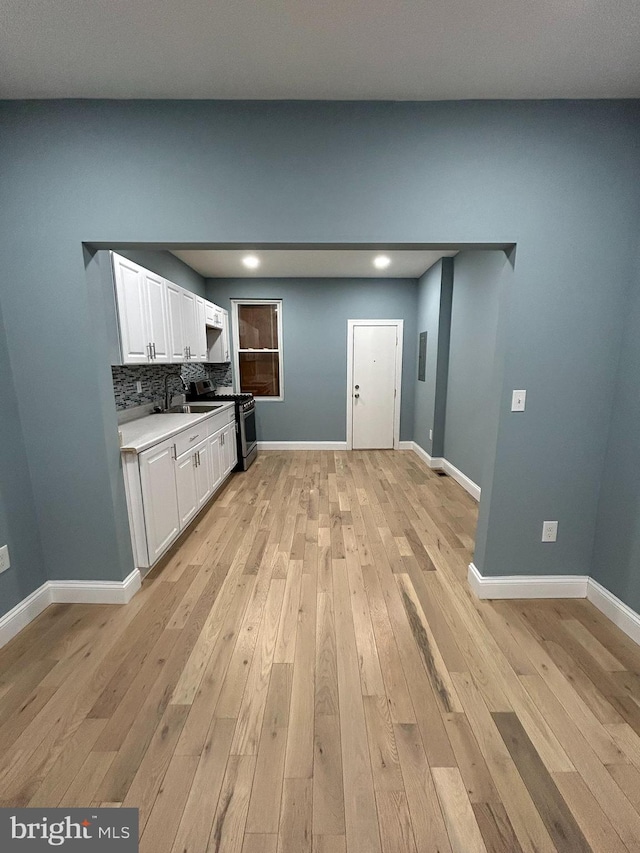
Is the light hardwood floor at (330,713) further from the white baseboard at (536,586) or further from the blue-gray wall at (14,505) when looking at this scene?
the blue-gray wall at (14,505)

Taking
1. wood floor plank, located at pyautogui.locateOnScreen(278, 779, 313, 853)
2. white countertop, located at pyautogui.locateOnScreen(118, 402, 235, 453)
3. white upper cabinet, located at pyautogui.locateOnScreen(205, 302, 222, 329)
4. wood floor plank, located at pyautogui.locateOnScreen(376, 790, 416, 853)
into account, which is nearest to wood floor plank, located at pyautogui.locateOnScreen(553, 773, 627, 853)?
wood floor plank, located at pyautogui.locateOnScreen(376, 790, 416, 853)

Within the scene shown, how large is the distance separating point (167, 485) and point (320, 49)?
8.30 ft

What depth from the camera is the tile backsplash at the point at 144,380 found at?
3027 millimetres

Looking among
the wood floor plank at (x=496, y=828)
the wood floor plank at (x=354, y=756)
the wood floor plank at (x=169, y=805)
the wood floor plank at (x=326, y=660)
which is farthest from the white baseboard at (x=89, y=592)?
the wood floor plank at (x=496, y=828)

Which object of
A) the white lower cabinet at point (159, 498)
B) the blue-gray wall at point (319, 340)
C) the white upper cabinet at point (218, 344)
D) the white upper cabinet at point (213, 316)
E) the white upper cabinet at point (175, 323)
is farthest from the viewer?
the blue-gray wall at point (319, 340)

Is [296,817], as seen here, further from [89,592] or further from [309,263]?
[309,263]

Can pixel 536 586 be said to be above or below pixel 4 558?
below

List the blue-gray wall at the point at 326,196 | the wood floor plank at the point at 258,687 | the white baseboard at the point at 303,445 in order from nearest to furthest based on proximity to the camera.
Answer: the wood floor plank at the point at 258,687, the blue-gray wall at the point at 326,196, the white baseboard at the point at 303,445

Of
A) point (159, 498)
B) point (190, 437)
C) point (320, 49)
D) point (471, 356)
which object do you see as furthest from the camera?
point (471, 356)

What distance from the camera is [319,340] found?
17.0ft

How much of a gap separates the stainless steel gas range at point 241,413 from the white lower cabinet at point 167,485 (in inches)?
33.6

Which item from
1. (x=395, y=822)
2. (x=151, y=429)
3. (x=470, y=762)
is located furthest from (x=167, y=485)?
(x=470, y=762)

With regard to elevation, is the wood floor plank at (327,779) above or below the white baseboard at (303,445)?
below

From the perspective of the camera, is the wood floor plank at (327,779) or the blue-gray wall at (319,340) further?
the blue-gray wall at (319,340)
